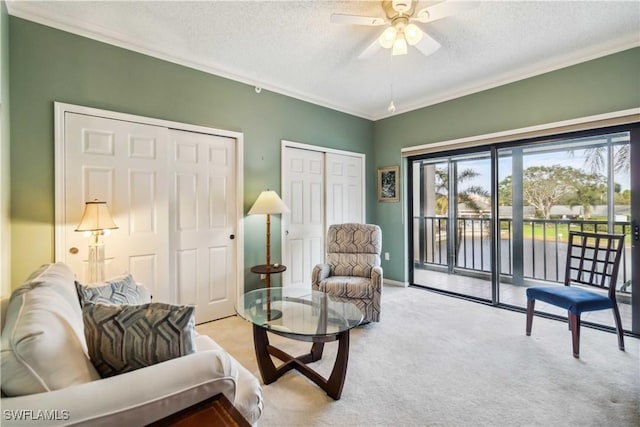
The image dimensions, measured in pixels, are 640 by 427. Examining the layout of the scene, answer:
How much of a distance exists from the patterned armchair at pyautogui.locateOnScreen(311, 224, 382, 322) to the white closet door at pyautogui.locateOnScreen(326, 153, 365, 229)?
0.71 meters

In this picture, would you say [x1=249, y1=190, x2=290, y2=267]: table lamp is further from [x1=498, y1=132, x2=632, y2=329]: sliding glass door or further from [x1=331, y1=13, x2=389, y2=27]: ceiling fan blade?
[x1=498, y1=132, x2=632, y2=329]: sliding glass door

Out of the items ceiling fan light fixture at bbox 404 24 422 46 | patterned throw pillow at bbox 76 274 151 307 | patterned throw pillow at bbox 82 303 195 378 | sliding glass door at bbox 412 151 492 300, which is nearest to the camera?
patterned throw pillow at bbox 82 303 195 378

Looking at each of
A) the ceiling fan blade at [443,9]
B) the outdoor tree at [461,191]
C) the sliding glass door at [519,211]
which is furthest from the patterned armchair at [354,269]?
the ceiling fan blade at [443,9]

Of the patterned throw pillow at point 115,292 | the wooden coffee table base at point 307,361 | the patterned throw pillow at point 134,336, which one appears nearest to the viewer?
the patterned throw pillow at point 134,336

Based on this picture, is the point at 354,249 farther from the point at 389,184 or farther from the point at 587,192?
the point at 587,192

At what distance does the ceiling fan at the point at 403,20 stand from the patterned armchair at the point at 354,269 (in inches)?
77.1

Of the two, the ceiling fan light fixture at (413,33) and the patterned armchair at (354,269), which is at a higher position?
the ceiling fan light fixture at (413,33)

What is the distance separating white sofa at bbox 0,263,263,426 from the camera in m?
0.77

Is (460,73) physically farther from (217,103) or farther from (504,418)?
(504,418)

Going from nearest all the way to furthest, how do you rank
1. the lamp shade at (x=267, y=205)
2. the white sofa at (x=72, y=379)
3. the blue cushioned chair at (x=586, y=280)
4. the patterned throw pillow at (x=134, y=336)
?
the white sofa at (x=72, y=379) → the patterned throw pillow at (x=134, y=336) → the blue cushioned chair at (x=586, y=280) → the lamp shade at (x=267, y=205)

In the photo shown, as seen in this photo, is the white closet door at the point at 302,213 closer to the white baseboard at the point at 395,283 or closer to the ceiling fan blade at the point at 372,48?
the white baseboard at the point at 395,283

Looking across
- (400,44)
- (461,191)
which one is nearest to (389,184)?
(461,191)

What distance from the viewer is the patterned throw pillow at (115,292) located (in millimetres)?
1421

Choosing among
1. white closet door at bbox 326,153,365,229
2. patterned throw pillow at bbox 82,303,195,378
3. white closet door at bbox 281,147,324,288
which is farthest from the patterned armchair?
patterned throw pillow at bbox 82,303,195,378
